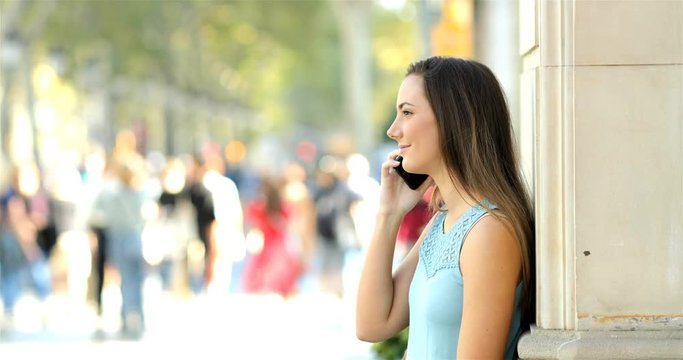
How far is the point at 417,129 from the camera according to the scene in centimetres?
363

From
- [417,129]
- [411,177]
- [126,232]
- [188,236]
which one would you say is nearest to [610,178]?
[417,129]

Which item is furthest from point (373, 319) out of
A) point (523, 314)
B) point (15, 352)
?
point (15, 352)

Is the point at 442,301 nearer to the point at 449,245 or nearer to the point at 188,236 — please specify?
the point at 449,245

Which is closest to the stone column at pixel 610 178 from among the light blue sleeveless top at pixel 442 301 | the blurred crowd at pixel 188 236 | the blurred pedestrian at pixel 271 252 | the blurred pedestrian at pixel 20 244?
the light blue sleeveless top at pixel 442 301

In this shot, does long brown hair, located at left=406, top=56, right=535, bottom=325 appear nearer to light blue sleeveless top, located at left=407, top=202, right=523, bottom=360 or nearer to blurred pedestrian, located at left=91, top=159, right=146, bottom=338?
light blue sleeveless top, located at left=407, top=202, right=523, bottom=360

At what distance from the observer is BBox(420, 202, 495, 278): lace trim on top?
3.48 metres

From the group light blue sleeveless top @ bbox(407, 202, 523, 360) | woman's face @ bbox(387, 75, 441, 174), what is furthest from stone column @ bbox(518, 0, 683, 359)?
woman's face @ bbox(387, 75, 441, 174)

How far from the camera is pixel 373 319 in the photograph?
396 centimetres

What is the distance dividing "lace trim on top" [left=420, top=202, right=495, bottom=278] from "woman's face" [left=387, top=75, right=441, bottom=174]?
0.17 meters

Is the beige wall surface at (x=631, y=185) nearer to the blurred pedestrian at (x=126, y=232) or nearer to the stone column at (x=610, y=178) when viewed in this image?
the stone column at (x=610, y=178)

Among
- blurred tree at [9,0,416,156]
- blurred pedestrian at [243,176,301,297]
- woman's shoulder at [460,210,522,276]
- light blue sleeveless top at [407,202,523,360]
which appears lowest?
blurred pedestrian at [243,176,301,297]

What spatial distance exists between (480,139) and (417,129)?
0.52 feet

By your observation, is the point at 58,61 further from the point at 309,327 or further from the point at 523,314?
the point at 523,314

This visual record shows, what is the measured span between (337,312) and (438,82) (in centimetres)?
1379
